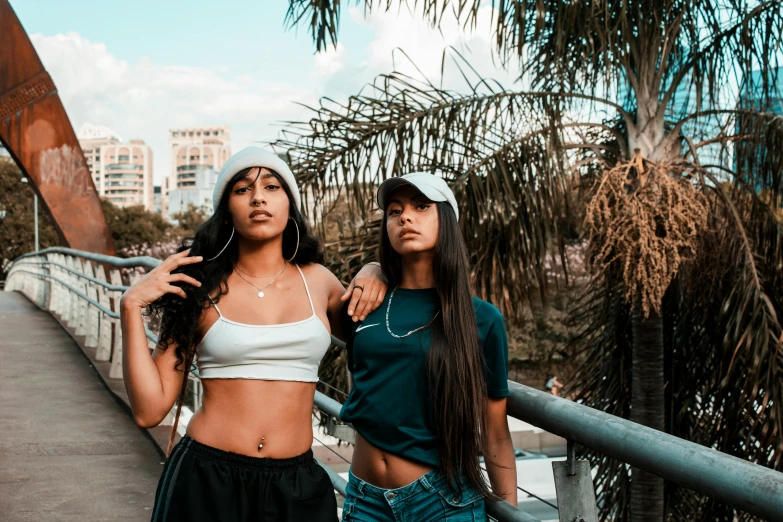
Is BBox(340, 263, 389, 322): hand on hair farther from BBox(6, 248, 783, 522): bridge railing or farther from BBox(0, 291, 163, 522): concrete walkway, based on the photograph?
BBox(0, 291, 163, 522): concrete walkway

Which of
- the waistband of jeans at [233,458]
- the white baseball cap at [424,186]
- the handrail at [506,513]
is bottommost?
the handrail at [506,513]

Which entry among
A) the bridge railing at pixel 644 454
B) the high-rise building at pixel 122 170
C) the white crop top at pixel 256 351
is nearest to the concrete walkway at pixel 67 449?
the bridge railing at pixel 644 454

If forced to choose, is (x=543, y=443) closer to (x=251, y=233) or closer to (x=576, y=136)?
(x=576, y=136)

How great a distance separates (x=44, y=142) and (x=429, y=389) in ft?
34.4

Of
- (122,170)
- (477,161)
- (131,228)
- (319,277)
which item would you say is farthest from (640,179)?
(122,170)

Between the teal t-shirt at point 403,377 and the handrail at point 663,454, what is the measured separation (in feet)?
0.45

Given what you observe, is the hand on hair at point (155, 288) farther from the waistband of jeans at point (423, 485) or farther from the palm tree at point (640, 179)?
the palm tree at point (640, 179)

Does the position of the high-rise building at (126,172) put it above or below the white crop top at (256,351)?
above

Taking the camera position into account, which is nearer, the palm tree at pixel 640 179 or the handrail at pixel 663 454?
the handrail at pixel 663 454

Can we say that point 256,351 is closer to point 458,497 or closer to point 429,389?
point 429,389

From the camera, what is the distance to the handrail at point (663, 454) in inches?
59.7

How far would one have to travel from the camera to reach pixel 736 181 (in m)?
6.49

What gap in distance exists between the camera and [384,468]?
230 cm

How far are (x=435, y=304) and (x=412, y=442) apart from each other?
0.37 meters
